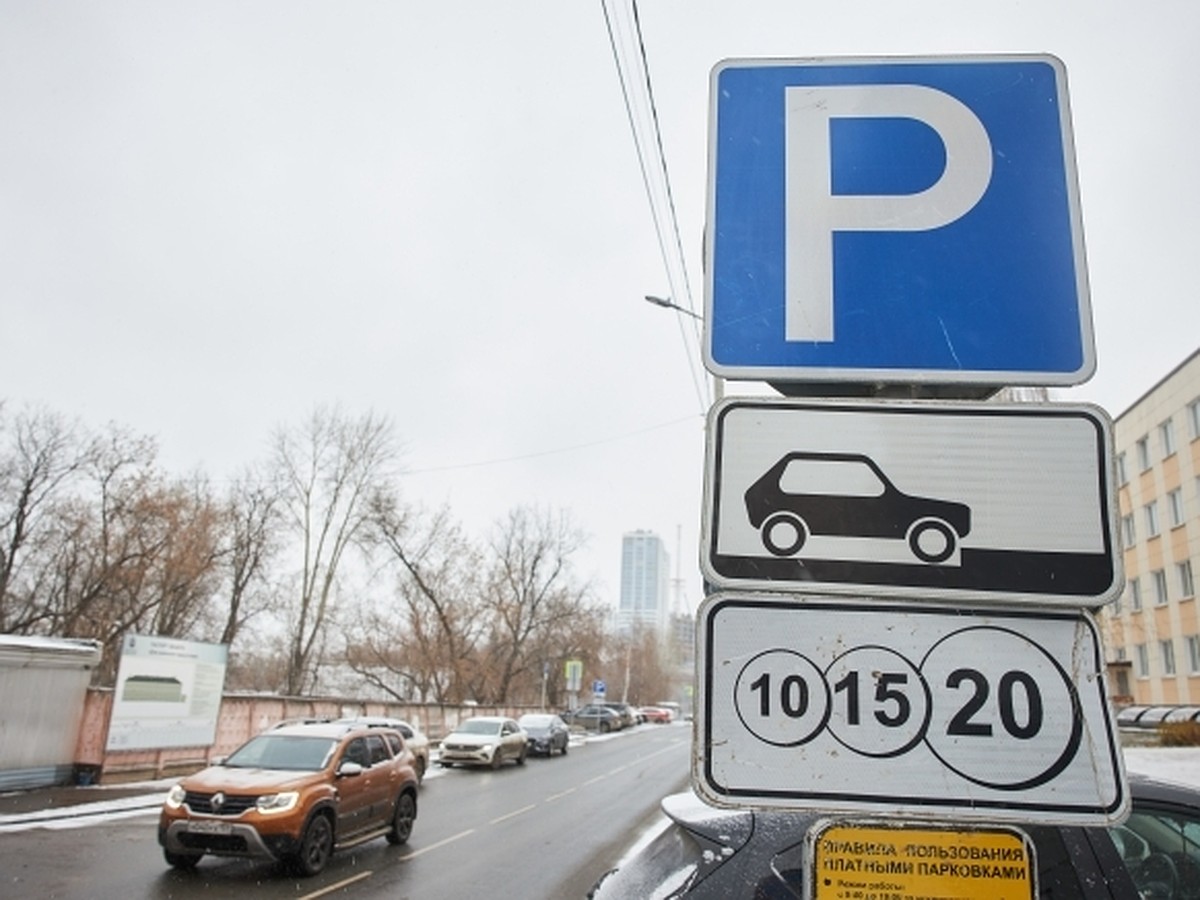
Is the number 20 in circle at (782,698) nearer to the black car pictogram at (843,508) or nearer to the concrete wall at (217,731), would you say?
the black car pictogram at (843,508)

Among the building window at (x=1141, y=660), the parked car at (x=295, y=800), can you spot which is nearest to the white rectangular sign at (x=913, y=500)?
the parked car at (x=295, y=800)

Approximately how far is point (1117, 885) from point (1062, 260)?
103 inches

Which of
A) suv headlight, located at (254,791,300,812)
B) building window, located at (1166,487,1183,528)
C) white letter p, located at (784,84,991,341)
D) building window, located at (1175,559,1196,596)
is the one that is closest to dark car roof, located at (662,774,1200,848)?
white letter p, located at (784,84,991,341)

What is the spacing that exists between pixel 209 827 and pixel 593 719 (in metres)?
45.9

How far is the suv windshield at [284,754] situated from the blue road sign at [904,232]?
416 inches

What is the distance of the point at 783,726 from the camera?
1.51 m

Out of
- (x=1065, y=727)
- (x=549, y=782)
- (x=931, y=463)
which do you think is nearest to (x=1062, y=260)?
(x=931, y=463)

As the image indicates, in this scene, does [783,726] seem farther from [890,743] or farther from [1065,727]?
[1065,727]

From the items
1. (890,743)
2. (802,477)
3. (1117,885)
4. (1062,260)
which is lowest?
(1117,885)

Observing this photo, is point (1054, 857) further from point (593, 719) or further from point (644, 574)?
point (644, 574)

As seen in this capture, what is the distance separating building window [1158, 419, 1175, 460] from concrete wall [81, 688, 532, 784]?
34.4 meters

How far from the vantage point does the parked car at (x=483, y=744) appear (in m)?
25.5

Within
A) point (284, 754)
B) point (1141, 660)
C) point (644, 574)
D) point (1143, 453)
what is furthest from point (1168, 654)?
point (644, 574)

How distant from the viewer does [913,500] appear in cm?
159
